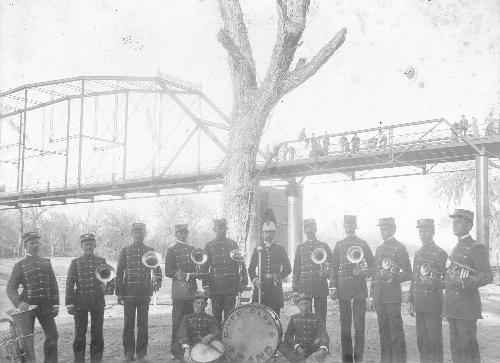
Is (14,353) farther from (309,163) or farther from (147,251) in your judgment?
(309,163)

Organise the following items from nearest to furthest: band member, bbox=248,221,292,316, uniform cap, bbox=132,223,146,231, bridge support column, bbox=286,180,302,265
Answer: uniform cap, bbox=132,223,146,231, band member, bbox=248,221,292,316, bridge support column, bbox=286,180,302,265

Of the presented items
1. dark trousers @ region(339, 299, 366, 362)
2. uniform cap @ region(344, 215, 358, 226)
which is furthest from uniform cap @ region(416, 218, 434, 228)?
dark trousers @ region(339, 299, 366, 362)

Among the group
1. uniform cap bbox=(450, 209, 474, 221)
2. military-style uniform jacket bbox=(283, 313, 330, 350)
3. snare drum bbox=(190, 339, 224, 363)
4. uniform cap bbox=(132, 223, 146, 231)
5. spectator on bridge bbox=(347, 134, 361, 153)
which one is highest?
spectator on bridge bbox=(347, 134, 361, 153)

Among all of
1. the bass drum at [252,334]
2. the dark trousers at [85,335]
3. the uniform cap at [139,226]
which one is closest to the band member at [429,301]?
the bass drum at [252,334]

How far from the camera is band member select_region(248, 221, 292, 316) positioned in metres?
7.61

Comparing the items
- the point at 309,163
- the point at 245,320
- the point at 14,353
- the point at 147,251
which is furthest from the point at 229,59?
the point at 309,163

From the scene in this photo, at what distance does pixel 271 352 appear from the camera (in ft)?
20.5

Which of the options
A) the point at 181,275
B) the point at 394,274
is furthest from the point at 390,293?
the point at 181,275

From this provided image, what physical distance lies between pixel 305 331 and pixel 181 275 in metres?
2.08

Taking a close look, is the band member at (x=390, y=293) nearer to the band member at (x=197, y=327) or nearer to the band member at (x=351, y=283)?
the band member at (x=351, y=283)

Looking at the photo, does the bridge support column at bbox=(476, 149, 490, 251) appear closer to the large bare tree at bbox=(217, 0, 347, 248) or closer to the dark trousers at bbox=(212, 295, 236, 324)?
the large bare tree at bbox=(217, 0, 347, 248)

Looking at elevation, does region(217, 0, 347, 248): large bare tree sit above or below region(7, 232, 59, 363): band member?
above

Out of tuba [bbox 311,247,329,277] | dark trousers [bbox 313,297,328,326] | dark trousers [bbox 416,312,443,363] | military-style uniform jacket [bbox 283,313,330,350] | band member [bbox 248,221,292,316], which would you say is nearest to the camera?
dark trousers [bbox 416,312,443,363]

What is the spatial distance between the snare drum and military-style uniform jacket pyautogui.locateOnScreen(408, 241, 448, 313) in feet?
8.34
